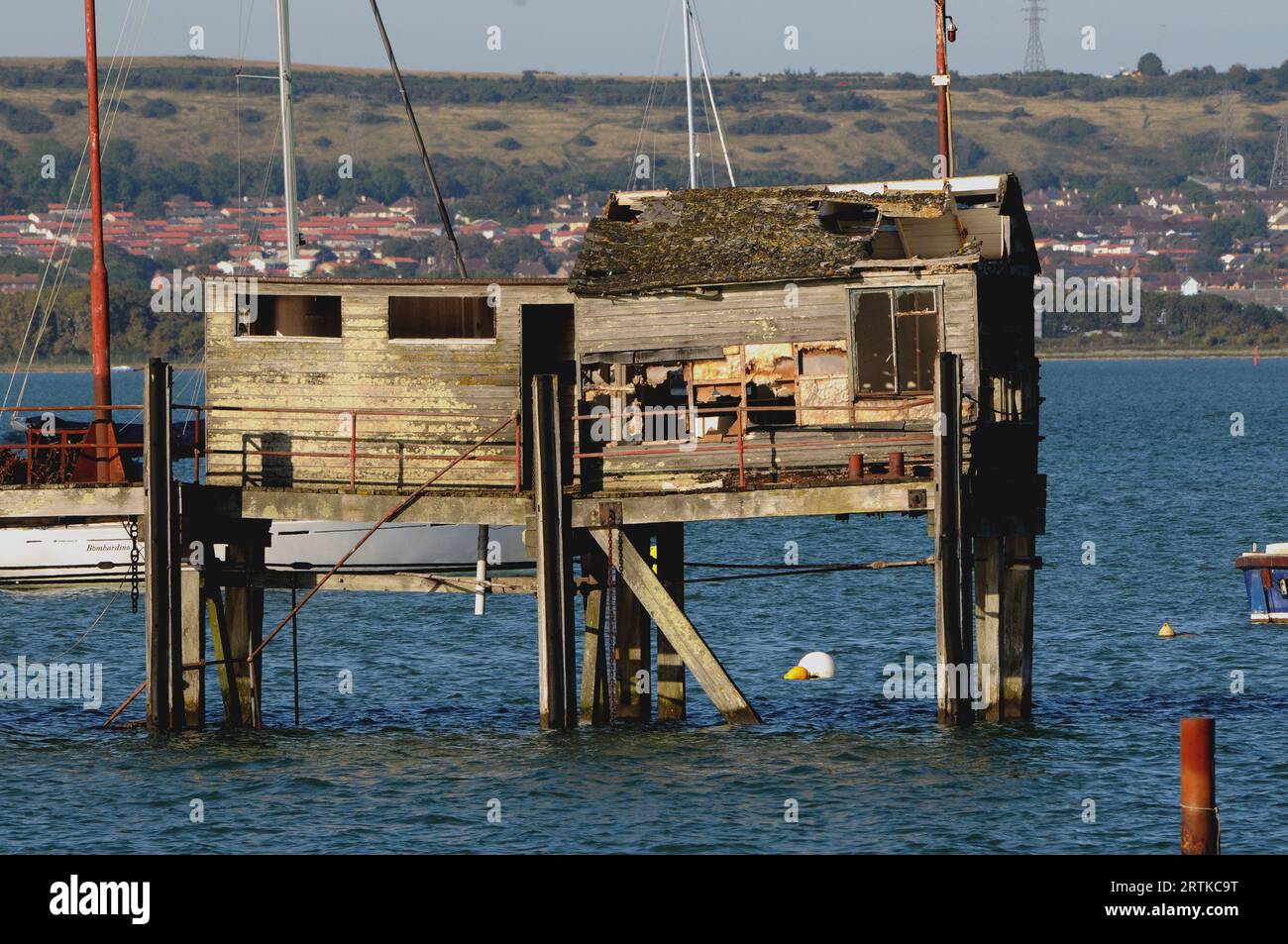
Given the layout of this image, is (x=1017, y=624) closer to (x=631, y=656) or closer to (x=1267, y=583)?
(x=631, y=656)

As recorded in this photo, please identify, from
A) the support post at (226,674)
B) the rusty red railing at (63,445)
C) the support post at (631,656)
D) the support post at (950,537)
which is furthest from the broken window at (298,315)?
the support post at (950,537)

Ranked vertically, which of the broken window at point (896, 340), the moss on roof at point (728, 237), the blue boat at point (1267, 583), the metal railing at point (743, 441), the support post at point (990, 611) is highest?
the moss on roof at point (728, 237)

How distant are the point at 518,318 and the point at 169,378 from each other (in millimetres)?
5025

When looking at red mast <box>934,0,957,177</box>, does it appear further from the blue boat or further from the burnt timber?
the blue boat

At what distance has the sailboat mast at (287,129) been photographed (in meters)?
39.8

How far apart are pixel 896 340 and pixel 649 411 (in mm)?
3576

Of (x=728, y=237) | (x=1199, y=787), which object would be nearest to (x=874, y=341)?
(x=728, y=237)

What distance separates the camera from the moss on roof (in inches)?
1190

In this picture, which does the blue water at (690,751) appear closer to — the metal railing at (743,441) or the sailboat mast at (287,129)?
the metal railing at (743,441)

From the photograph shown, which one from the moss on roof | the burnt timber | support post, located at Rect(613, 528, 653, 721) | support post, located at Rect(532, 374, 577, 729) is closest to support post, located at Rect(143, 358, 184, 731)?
the burnt timber

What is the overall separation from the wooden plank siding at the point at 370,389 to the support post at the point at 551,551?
1485 millimetres
